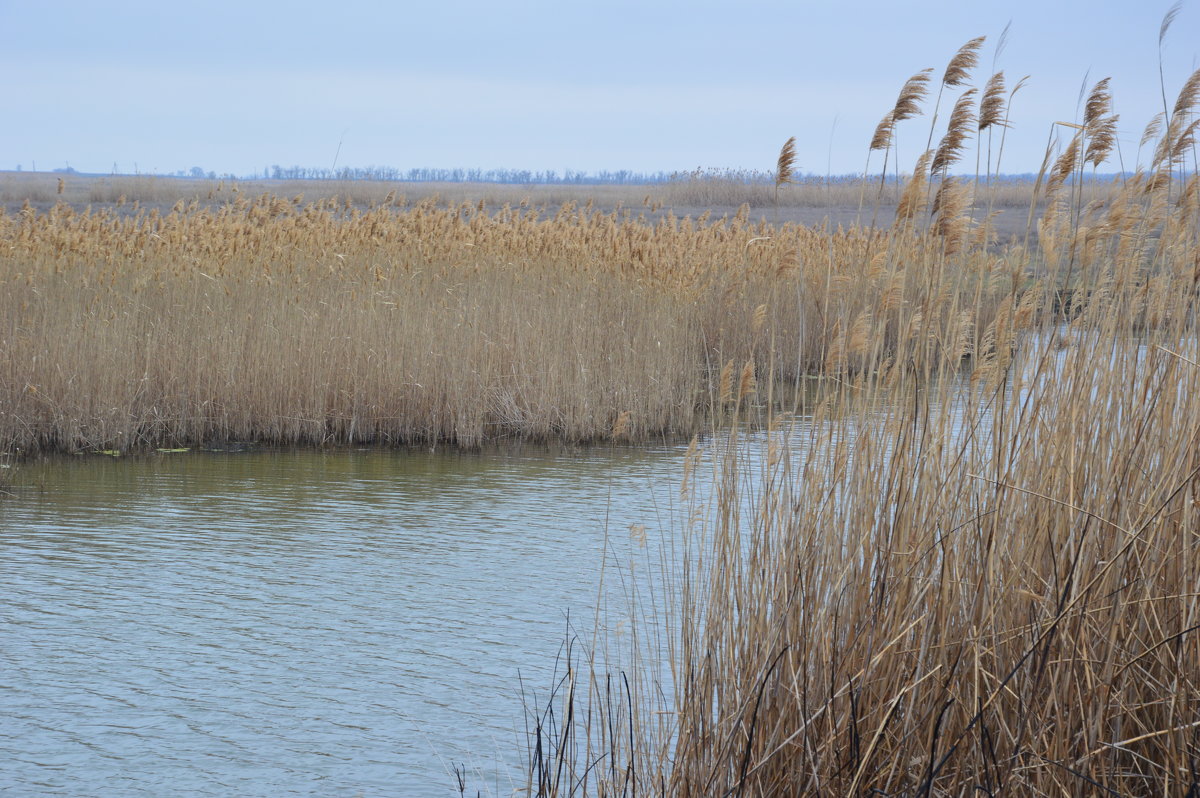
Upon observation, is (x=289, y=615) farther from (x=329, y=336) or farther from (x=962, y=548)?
(x=329, y=336)

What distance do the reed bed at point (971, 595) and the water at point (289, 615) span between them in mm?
420

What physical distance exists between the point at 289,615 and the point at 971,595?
292 cm

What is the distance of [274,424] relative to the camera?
7.87 meters

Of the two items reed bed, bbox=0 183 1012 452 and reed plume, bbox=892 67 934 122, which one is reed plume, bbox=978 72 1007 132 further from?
reed bed, bbox=0 183 1012 452

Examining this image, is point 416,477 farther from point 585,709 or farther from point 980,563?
point 980,563

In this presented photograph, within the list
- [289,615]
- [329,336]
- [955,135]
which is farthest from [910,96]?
[329,336]

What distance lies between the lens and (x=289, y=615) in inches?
183

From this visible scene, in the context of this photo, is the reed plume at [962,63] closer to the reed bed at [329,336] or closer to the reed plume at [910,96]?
the reed plume at [910,96]

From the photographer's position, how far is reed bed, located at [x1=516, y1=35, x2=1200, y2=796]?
232cm

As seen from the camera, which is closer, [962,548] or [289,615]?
[962,548]

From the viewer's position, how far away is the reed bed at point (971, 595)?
232cm

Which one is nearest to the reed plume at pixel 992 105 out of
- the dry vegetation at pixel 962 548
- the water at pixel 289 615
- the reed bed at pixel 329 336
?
the dry vegetation at pixel 962 548

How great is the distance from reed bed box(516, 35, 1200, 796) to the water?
1.38 feet

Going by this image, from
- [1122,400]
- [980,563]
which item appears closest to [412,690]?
[980,563]
